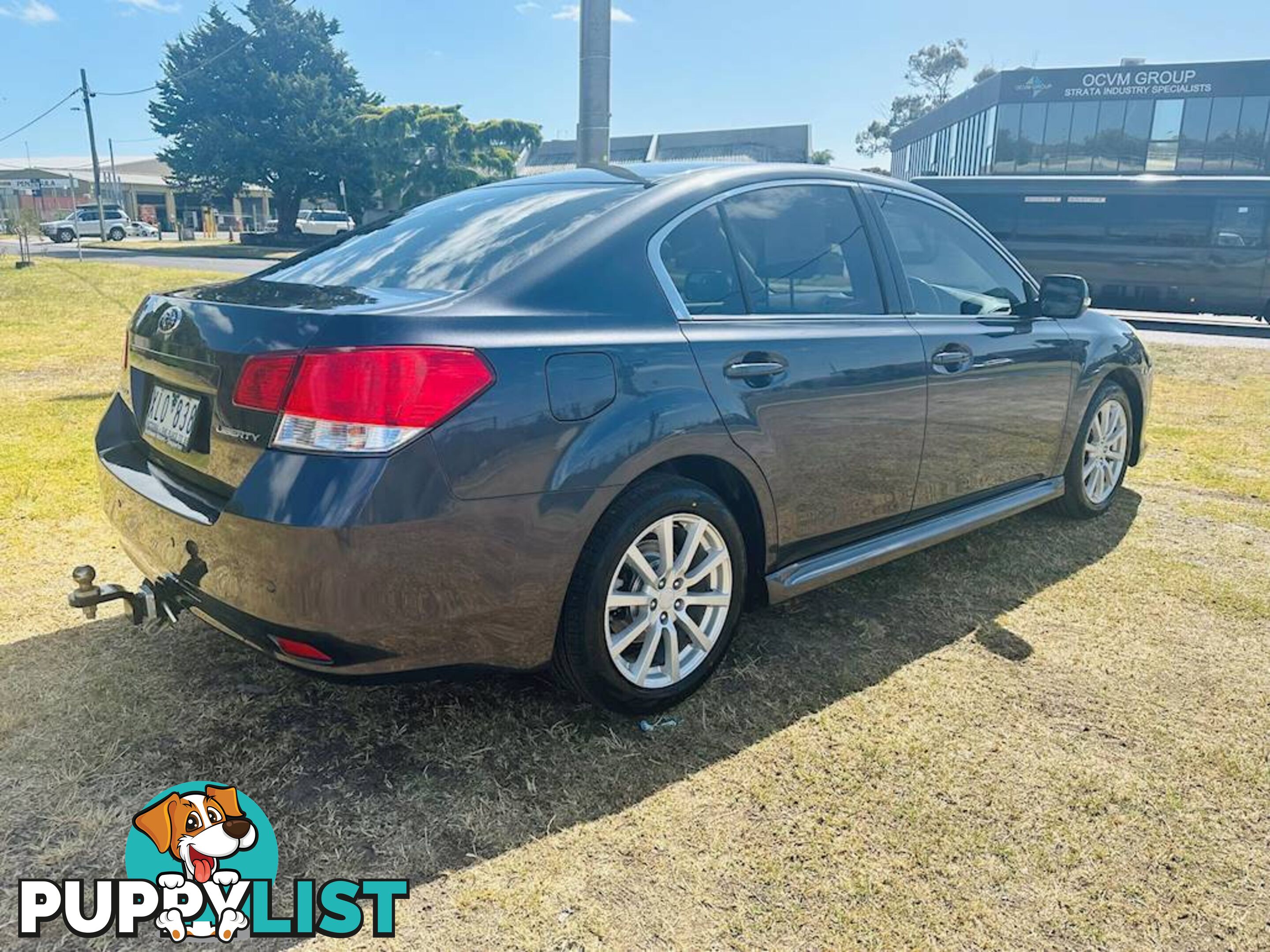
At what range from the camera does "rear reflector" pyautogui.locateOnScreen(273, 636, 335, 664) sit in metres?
2.18

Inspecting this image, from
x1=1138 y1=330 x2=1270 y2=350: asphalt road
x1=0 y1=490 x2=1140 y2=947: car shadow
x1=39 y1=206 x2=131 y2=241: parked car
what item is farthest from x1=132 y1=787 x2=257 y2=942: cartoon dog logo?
x1=39 y1=206 x2=131 y2=241: parked car

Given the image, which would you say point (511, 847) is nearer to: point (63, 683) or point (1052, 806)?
point (1052, 806)

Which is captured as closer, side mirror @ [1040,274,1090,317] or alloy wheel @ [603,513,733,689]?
alloy wheel @ [603,513,733,689]

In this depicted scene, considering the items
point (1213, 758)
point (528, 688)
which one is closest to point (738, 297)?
point (528, 688)

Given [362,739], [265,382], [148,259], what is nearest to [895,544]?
[362,739]

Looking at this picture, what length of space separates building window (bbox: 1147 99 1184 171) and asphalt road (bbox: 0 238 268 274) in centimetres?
3400

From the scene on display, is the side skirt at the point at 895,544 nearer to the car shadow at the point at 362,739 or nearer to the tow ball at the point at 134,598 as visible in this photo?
the car shadow at the point at 362,739

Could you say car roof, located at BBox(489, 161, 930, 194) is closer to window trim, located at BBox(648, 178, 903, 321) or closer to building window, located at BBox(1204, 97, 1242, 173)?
window trim, located at BBox(648, 178, 903, 321)

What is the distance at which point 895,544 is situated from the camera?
344 cm

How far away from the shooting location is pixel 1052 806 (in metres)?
2.41

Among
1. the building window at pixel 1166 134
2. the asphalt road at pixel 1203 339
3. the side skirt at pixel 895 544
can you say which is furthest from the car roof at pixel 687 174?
the building window at pixel 1166 134

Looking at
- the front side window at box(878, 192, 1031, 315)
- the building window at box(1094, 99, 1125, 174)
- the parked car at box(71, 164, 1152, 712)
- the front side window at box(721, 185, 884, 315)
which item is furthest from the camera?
the building window at box(1094, 99, 1125, 174)

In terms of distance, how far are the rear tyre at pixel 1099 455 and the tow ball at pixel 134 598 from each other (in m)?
3.93

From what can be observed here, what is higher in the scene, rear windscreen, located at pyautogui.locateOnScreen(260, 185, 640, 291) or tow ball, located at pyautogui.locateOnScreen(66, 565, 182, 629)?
rear windscreen, located at pyautogui.locateOnScreen(260, 185, 640, 291)
